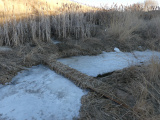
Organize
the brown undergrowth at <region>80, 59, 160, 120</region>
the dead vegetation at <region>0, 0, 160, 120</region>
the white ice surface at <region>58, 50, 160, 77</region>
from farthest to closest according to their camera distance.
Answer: the white ice surface at <region>58, 50, 160, 77</region> → the dead vegetation at <region>0, 0, 160, 120</region> → the brown undergrowth at <region>80, 59, 160, 120</region>

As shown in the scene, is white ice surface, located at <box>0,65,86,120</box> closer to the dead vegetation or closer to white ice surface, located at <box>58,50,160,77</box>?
the dead vegetation

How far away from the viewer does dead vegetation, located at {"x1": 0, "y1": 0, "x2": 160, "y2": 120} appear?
1.64 meters

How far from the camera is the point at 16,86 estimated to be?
213 centimetres

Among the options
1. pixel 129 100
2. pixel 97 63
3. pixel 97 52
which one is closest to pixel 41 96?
pixel 129 100

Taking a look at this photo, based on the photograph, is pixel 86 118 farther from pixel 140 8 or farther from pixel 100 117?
pixel 140 8

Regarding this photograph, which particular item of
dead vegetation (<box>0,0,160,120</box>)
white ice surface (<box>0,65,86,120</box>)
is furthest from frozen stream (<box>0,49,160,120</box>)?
dead vegetation (<box>0,0,160,120</box>)

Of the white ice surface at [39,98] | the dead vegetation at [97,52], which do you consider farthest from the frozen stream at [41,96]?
the dead vegetation at [97,52]

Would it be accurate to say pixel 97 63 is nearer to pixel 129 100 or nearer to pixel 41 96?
pixel 129 100

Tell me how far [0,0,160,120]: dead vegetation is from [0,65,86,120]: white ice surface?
13 cm

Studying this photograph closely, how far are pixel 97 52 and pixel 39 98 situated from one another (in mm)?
Answer: 2218

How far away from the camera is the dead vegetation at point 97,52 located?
1641 mm

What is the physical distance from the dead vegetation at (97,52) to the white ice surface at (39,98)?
0.44 ft

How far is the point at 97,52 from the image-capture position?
3734mm

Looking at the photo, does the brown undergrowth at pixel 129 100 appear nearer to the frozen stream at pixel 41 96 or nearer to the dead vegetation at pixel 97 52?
the dead vegetation at pixel 97 52
